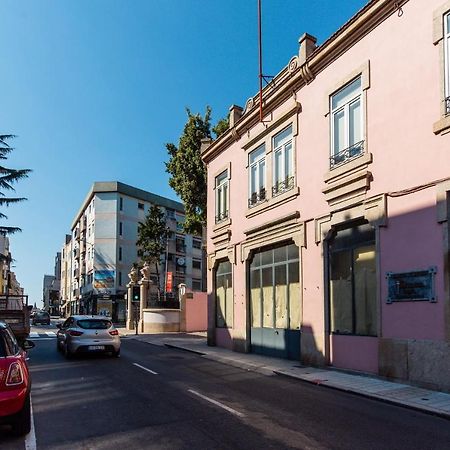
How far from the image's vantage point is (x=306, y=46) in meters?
15.1

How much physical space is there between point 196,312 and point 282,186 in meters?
19.8

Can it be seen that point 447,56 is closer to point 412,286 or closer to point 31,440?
point 412,286

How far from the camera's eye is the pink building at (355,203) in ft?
34.1

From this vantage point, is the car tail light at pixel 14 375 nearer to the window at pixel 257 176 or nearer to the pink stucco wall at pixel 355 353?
the pink stucco wall at pixel 355 353

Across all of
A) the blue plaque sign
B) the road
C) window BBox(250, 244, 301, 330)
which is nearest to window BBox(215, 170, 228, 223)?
window BBox(250, 244, 301, 330)

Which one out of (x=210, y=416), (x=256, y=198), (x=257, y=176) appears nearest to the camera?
(x=210, y=416)

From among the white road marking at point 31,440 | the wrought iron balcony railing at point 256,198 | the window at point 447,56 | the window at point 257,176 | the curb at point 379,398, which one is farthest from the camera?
the window at point 257,176

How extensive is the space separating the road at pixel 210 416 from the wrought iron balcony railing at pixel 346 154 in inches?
230

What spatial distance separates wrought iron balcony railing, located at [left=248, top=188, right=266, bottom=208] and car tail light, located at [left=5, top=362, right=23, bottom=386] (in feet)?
40.7

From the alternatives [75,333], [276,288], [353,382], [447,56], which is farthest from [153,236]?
[447,56]

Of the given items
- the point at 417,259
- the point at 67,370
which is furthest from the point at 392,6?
the point at 67,370

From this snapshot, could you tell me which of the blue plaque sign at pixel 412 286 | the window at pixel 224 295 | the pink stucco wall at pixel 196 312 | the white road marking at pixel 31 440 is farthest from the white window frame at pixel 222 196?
the white road marking at pixel 31 440

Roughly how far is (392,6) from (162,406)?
400 inches

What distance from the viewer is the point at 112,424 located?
702 cm
